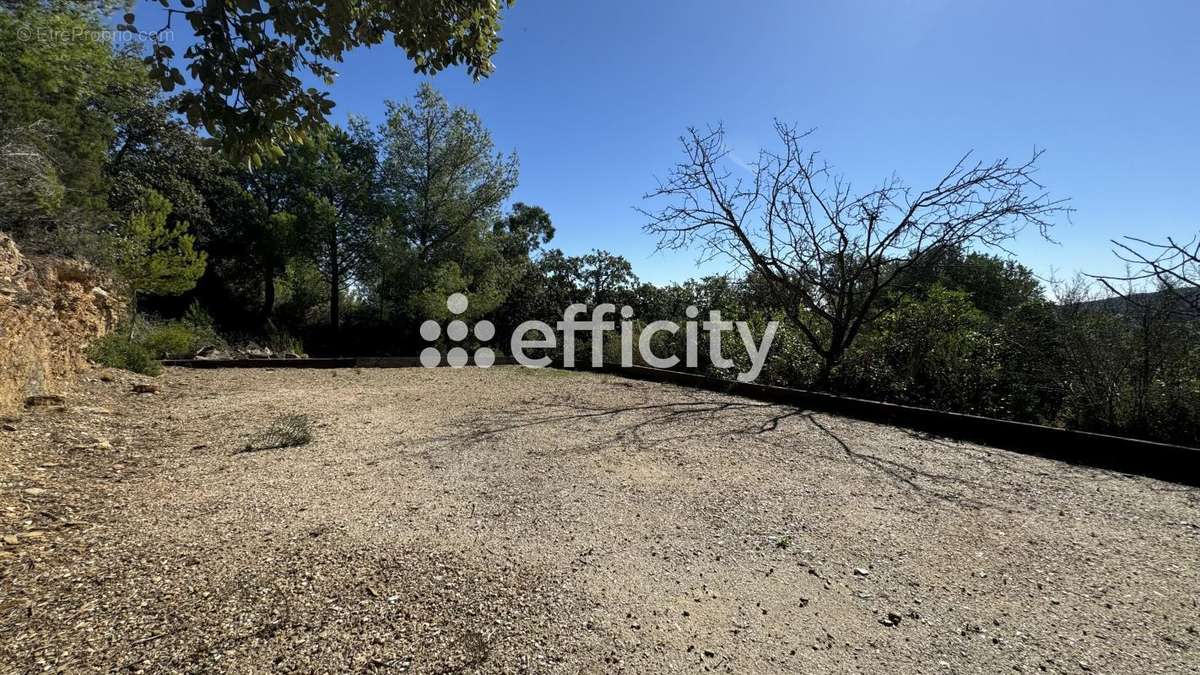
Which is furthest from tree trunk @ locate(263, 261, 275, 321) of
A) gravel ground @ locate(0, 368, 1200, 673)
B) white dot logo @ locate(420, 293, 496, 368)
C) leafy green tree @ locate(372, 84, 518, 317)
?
gravel ground @ locate(0, 368, 1200, 673)

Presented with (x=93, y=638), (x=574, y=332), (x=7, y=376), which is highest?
(x=574, y=332)

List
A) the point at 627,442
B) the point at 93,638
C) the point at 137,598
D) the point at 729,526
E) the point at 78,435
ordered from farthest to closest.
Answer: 1. the point at 627,442
2. the point at 78,435
3. the point at 729,526
4. the point at 137,598
5. the point at 93,638

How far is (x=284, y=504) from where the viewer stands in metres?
2.39

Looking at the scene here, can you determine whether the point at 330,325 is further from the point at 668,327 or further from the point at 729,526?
the point at 729,526

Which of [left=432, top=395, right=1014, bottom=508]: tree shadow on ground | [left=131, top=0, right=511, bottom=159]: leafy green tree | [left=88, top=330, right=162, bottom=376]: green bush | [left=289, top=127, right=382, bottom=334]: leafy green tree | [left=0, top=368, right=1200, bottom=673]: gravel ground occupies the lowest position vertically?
[left=0, top=368, right=1200, bottom=673]: gravel ground

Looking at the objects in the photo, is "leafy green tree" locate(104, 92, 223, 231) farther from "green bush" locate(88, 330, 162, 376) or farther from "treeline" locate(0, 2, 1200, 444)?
"green bush" locate(88, 330, 162, 376)

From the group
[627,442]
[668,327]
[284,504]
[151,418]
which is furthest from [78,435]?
[668,327]

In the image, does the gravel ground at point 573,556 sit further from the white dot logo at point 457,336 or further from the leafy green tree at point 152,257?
the white dot logo at point 457,336

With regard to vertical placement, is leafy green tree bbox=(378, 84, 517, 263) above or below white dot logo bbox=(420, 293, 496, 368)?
above

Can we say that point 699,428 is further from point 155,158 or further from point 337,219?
point 155,158

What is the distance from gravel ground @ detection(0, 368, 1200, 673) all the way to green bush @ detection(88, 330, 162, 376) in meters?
2.47

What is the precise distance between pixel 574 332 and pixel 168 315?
35.7 feet

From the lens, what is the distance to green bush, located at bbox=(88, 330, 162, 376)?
17.6 feet

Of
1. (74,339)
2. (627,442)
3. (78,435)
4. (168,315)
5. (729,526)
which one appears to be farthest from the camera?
(168,315)
